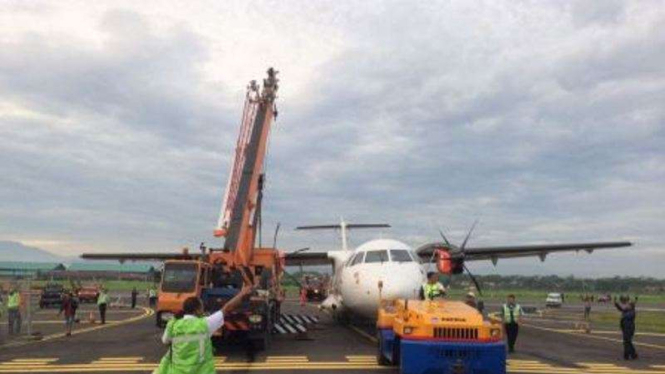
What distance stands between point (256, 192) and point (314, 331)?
6.29 m

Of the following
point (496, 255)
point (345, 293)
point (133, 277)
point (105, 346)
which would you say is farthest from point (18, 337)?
point (133, 277)

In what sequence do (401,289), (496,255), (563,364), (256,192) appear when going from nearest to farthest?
(563,364), (401,289), (256,192), (496,255)

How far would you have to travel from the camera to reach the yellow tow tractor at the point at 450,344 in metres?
11.7

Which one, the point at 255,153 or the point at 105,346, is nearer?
the point at 105,346

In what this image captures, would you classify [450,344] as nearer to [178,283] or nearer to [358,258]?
[178,283]

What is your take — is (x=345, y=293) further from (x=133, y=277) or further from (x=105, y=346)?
(x=133, y=277)

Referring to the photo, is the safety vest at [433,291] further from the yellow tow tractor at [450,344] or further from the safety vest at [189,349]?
the safety vest at [189,349]

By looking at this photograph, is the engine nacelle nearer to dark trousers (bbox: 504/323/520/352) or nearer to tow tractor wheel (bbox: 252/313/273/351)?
dark trousers (bbox: 504/323/520/352)

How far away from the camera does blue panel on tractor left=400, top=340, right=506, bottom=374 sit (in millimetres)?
11656

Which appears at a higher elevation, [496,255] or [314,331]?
[496,255]

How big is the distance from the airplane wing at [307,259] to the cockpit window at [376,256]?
37.6 ft

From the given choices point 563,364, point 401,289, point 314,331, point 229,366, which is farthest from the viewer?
point 314,331

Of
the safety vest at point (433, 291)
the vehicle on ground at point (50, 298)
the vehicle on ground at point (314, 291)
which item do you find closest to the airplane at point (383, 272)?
the safety vest at point (433, 291)

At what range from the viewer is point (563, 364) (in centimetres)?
1647
